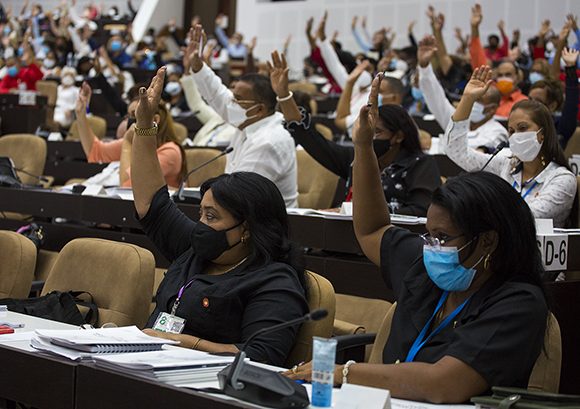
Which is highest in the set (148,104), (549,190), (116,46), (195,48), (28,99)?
(148,104)

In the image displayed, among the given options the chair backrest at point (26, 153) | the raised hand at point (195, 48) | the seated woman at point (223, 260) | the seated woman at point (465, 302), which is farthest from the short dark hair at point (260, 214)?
the chair backrest at point (26, 153)

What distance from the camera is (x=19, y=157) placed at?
6738 mm

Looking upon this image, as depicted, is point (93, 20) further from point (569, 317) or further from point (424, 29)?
point (569, 317)

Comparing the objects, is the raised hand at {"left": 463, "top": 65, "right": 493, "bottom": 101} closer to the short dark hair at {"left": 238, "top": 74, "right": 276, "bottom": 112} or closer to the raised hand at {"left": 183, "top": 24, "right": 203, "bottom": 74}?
the short dark hair at {"left": 238, "top": 74, "right": 276, "bottom": 112}

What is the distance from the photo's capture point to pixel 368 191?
2.78 metres

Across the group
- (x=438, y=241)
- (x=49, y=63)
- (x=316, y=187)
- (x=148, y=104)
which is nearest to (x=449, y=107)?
(x=316, y=187)

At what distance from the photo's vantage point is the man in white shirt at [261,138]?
5039mm

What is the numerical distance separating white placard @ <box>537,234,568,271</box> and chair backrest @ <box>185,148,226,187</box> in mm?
2454

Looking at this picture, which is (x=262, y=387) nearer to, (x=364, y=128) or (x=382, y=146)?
(x=364, y=128)

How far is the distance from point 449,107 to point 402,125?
1831 millimetres

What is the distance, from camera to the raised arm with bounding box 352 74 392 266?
9.04ft

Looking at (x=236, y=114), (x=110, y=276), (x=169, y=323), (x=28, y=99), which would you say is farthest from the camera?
(x=28, y=99)

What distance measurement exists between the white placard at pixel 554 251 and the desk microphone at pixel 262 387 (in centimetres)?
167

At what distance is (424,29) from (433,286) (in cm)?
1392
